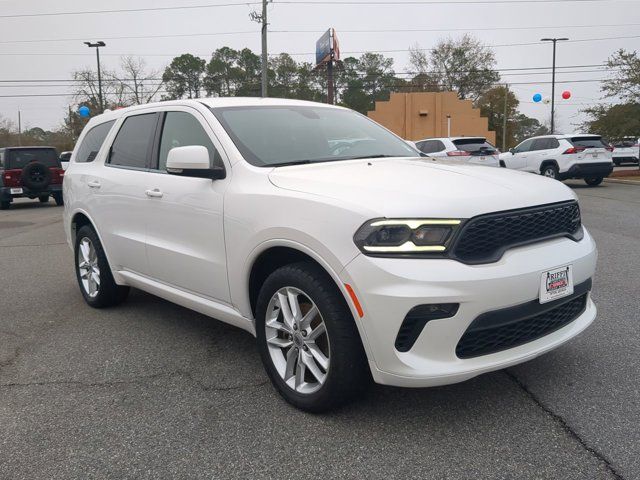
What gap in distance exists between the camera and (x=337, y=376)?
9.02ft

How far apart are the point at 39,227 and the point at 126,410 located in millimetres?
10578

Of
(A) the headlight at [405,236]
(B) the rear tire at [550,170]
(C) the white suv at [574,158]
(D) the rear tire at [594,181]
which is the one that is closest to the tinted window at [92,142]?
(A) the headlight at [405,236]

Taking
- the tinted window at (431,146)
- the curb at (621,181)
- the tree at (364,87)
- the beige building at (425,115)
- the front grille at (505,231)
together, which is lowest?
the curb at (621,181)

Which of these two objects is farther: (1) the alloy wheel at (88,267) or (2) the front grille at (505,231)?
(1) the alloy wheel at (88,267)

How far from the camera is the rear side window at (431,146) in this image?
675 inches

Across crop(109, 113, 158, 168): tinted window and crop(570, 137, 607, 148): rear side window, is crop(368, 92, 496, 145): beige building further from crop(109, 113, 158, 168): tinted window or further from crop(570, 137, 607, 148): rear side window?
crop(109, 113, 158, 168): tinted window

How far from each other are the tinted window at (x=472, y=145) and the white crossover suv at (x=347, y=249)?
13.1 m

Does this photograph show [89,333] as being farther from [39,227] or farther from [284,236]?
[39,227]

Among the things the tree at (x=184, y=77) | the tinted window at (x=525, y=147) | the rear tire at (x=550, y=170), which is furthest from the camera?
→ the tree at (x=184, y=77)

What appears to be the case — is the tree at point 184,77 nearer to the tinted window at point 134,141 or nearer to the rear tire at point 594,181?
the rear tire at point 594,181

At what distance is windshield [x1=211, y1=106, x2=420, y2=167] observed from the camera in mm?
3588

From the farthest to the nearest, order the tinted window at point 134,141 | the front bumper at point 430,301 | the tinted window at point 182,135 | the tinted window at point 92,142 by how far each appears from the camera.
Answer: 1. the tinted window at point 92,142
2. the tinted window at point 134,141
3. the tinted window at point 182,135
4. the front bumper at point 430,301

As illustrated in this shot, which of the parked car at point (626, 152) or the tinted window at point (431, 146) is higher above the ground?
the tinted window at point (431, 146)

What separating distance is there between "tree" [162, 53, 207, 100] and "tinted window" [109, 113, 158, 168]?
4682 cm
